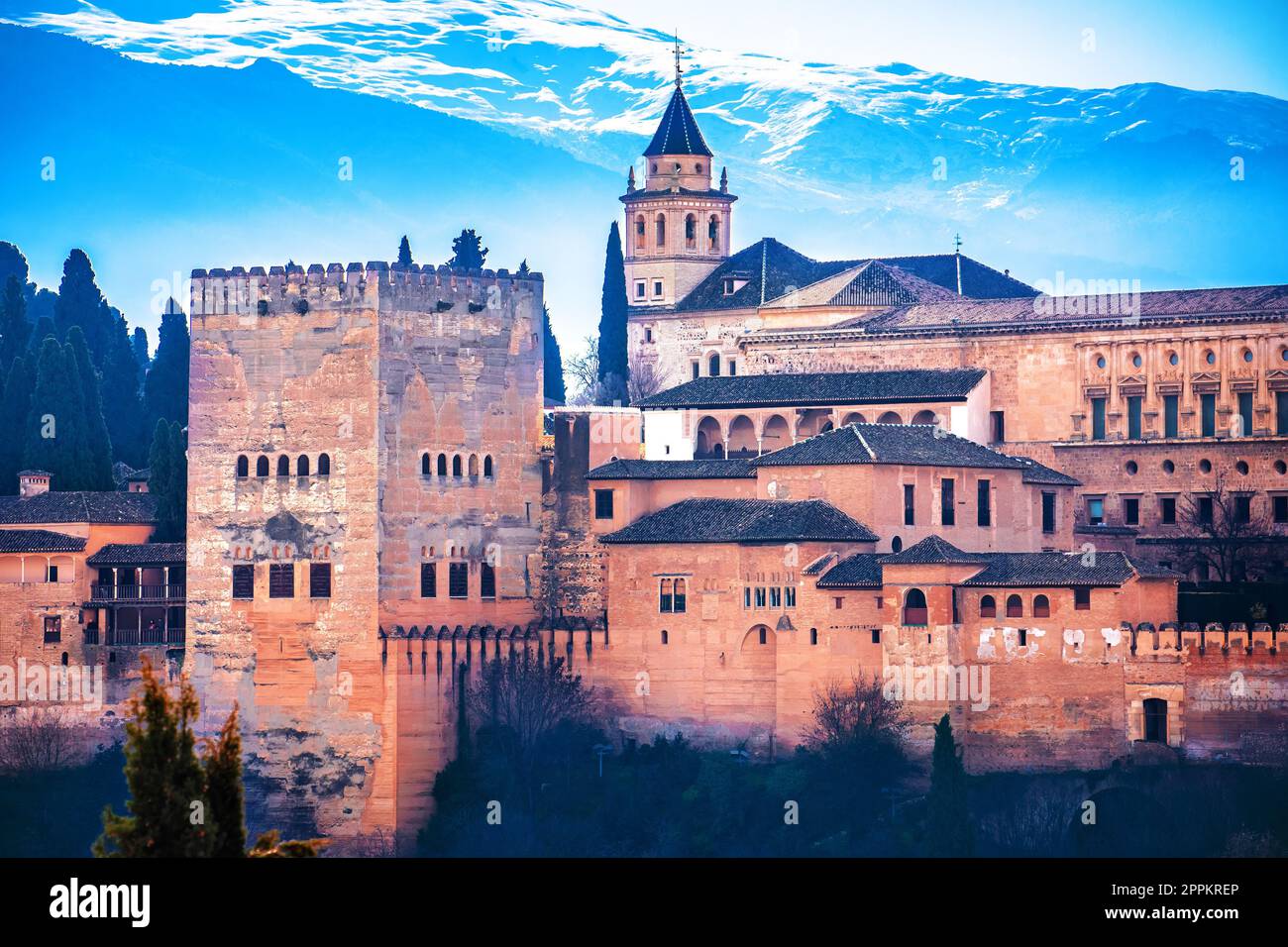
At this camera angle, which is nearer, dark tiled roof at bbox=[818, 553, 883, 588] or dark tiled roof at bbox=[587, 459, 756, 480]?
dark tiled roof at bbox=[818, 553, 883, 588]

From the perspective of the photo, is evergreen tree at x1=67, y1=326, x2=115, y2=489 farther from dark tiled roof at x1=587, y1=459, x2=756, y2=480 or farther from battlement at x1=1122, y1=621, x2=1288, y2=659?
battlement at x1=1122, y1=621, x2=1288, y2=659

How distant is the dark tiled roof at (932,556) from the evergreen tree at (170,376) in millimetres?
23544

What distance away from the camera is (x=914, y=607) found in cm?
5275

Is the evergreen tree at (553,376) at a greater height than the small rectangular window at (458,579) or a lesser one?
greater

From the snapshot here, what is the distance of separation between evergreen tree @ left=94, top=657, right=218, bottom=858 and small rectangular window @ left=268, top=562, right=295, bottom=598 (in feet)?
83.3

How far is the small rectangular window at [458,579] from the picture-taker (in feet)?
189

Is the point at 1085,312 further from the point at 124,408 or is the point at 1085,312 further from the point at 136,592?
the point at 124,408

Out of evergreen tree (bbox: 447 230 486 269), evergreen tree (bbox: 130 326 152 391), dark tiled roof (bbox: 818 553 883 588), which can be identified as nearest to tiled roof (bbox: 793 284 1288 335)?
dark tiled roof (bbox: 818 553 883 588)

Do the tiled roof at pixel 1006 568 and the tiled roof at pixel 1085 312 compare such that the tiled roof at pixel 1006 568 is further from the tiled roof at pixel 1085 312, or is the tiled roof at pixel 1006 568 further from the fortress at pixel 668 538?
the tiled roof at pixel 1085 312

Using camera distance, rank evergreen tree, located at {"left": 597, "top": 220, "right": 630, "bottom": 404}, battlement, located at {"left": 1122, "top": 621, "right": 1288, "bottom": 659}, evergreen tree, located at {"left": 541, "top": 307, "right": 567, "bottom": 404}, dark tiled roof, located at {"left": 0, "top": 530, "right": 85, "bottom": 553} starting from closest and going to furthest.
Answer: battlement, located at {"left": 1122, "top": 621, "right": 1288, "bottom": 659} < dark tiled roof, located at {"left": 0, "top": 530, "right": 85, "bottom": 553} < evergreen tree, located at {"left": 597, "top": 220, "right": 630, "bottom": 404} < evergreen tree, located at {"left": 541, "top": 307, "right": 567, "bottom": 404}

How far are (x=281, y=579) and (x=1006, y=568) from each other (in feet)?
44.7

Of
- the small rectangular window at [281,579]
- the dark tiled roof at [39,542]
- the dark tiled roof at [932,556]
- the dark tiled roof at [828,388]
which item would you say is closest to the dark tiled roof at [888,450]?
the dark tiled roof at [932,556]

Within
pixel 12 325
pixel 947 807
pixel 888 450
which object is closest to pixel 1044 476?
pixel 888 450

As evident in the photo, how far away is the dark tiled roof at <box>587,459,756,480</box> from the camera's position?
2298 inches
